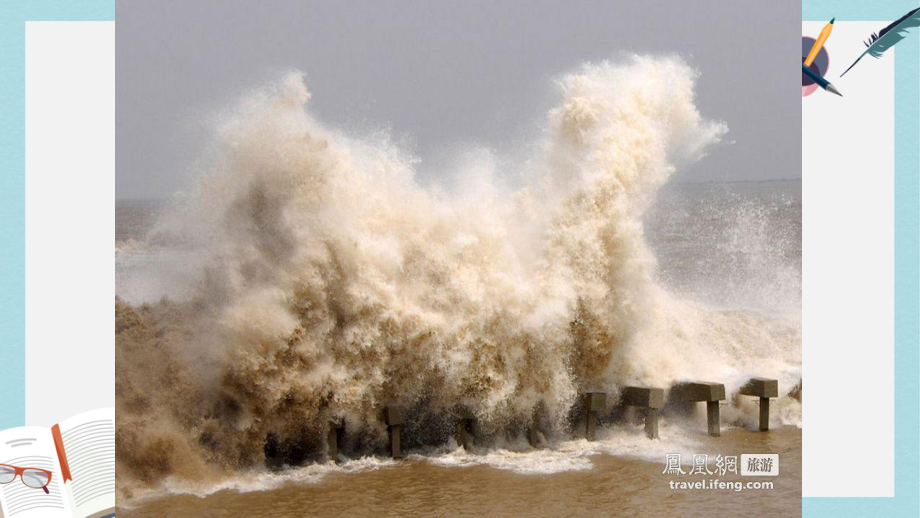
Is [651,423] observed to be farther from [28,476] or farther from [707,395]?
[28,476]

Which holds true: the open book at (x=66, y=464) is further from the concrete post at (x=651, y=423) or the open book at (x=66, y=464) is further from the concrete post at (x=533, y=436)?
the concrete post at (x=651, y=423)

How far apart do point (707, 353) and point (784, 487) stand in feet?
4.81

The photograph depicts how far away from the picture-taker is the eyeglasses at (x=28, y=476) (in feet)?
22.2

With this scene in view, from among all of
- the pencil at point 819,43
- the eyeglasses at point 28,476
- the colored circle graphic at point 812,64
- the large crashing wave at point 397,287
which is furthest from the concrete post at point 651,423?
the eyeglasses at point 28,476

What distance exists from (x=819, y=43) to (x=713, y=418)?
8.93ft

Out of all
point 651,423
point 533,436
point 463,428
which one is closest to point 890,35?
point 651,423

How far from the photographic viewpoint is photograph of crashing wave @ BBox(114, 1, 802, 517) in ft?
24.0

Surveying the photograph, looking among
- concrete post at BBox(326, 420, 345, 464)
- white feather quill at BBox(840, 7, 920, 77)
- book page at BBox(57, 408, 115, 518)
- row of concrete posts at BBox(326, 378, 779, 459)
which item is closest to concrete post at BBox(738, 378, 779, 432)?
row of concrete posts at BBox(326, 378, 779, 459)

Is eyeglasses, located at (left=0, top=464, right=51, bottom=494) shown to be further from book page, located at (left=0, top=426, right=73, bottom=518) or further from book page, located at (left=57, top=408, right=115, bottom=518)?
book page, located at (left=57, top=408, right=115, bottom=518)

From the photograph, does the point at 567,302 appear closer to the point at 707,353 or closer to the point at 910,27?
the point at 707,353

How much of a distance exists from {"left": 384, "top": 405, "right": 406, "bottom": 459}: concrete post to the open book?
67.2 inches

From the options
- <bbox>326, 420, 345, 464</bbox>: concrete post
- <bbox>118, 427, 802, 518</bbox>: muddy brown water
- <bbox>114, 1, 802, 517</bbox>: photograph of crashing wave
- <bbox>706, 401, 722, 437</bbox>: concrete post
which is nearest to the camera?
<bbox>118, 427, 802, 518</bbox>: muddy brown water

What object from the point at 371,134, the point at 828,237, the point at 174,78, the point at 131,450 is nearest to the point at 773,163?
the point at 828,237

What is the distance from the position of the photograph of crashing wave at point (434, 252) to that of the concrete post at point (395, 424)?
0.01m
